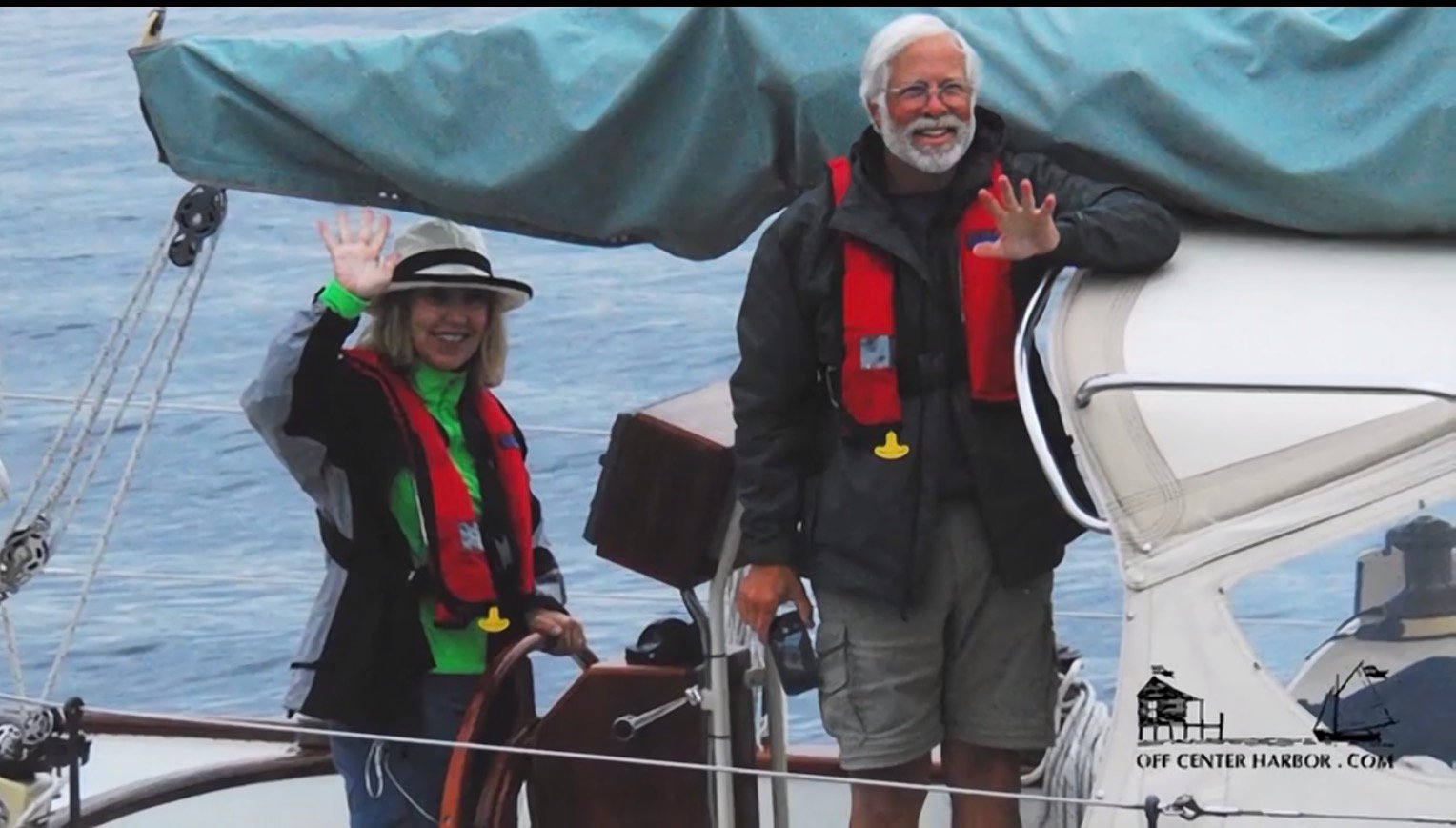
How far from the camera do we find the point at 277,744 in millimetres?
5648

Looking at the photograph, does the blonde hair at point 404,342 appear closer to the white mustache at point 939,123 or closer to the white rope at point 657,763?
the white rope at point 657,763

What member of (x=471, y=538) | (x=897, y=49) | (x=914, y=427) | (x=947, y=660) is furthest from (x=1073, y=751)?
(x=897, y=49)

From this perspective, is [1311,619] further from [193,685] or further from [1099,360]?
[193,685]

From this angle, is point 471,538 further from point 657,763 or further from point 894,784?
point 894,784

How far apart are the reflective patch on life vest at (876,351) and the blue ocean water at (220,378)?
475 cm

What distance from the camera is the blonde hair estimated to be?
4488 mm

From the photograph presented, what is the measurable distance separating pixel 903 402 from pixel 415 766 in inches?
46.3

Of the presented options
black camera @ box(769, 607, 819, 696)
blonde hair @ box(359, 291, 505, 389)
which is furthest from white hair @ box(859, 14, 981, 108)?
blonde hair @ box(359, 291, 505, 389)

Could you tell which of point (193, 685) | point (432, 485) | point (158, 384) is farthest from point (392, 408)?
point (193, 685)

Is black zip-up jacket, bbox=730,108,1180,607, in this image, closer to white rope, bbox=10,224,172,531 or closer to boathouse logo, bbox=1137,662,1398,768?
boathouse logo, bbox=1137,662,1398,768

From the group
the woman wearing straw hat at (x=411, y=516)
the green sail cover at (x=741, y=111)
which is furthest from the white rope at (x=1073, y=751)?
the green sail cover at (x=741, y=111)

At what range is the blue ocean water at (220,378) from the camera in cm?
1063

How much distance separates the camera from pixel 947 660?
4055 mm

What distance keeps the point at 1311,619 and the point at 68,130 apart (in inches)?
521
